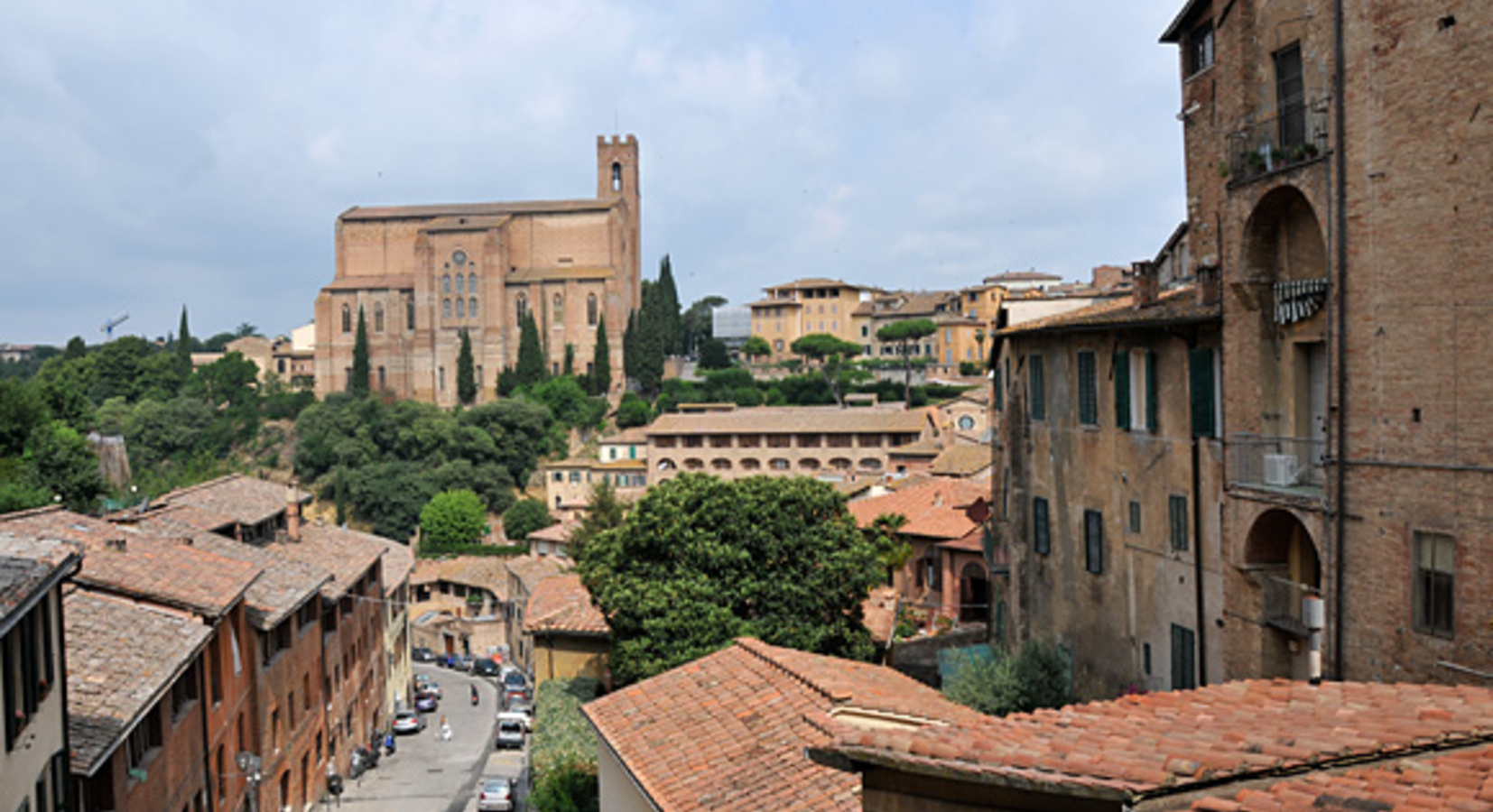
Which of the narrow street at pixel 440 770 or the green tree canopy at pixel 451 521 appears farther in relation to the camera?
the green tree canopy at pixel 451 521

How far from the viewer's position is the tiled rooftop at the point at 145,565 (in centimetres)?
1931

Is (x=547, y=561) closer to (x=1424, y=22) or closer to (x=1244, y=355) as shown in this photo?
(x=1244, y=355)

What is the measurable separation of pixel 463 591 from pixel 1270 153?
59623 mm

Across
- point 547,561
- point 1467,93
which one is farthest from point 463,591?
point 1467,93

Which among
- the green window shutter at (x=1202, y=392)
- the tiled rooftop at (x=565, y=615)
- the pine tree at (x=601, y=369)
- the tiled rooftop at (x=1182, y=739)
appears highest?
the pine tree at (x=601, y=369)

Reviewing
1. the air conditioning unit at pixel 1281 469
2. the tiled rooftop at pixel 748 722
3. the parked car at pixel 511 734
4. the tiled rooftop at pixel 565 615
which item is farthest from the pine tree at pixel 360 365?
the air conditioning unit at pixel 1281 469

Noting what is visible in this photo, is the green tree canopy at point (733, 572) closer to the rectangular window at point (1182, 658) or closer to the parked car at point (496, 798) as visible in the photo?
the parked car at point (496, 798)

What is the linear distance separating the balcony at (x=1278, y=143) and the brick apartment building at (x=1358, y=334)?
3 cm

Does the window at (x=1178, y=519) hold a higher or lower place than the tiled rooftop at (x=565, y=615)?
higher

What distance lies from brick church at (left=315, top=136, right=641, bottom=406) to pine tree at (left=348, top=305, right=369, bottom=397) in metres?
2.86

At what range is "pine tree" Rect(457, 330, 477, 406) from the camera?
111438 mm

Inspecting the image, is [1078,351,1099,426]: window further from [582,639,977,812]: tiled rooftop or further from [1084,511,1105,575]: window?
[582,639,977,812]: tiled rooftop

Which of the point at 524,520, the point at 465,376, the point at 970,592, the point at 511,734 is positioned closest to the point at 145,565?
the point at 511,734

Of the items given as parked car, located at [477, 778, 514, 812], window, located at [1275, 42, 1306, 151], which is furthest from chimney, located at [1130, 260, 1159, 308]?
parked car, located at [477, 778, 514, 812]
